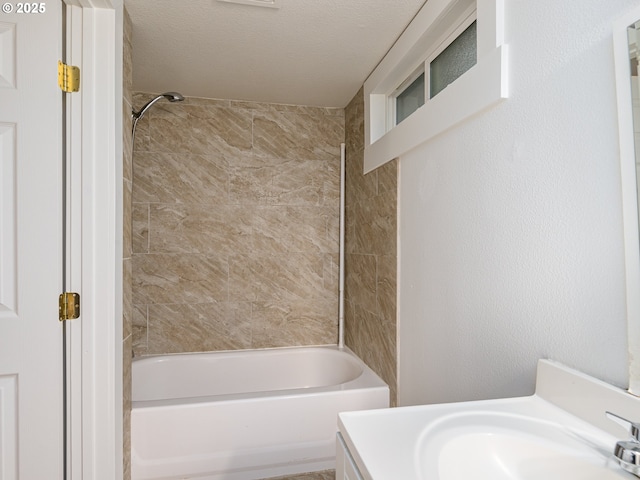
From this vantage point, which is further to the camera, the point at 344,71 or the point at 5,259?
the point at 344,71

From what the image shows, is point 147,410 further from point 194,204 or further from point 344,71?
point 344,71

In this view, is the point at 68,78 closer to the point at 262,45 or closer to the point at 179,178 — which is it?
the point at 262,45

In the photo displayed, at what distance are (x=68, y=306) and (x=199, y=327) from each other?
1.41 meters

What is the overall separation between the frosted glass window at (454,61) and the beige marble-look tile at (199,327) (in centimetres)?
198

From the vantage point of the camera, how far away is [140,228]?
8.70 ft

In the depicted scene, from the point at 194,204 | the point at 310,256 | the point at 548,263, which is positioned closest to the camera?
the point at 548,263

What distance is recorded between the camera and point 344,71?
236 cm

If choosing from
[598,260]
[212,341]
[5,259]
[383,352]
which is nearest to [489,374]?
[598,260]

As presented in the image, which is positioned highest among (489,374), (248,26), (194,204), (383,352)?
(248,26)

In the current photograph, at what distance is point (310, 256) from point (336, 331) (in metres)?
0.64

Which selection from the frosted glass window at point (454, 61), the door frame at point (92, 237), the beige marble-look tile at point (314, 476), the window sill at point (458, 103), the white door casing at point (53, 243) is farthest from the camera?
the beige marble-look tile at point (314, 476)

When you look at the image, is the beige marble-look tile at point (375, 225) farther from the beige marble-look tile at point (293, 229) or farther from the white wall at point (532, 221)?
the white wall at point (532, 221)

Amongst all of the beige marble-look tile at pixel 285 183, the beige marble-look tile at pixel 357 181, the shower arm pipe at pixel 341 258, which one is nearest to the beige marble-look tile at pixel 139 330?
the beige marble-look tile at pixel 285 183

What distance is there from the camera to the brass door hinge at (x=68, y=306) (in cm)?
138
